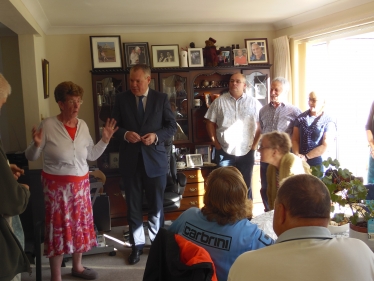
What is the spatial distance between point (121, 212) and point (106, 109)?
1.23 meters

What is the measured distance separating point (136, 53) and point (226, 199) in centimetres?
349

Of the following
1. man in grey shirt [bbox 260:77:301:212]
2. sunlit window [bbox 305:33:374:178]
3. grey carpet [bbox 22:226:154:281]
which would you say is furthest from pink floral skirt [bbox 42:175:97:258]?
sunlit window [bbox 305:33:374:178]

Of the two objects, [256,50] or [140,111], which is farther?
[256,50]

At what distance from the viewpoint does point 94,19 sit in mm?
4387

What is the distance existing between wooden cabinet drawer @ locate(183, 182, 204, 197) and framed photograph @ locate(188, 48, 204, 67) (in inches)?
58.6

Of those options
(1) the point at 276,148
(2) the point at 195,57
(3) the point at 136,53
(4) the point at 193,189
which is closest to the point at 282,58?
(2) the point at 195,57

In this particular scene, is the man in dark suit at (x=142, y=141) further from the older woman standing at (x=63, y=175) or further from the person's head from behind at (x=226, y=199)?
the person's head from behind at (x=226, y=199)

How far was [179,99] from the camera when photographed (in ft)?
15.9

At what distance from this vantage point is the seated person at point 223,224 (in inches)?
61.2

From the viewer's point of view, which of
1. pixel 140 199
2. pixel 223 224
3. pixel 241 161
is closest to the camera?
pixel 223 224

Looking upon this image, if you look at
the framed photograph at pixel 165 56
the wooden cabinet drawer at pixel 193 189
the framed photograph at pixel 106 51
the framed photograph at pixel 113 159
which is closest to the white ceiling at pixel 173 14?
the framed photograph at pixel 106 51

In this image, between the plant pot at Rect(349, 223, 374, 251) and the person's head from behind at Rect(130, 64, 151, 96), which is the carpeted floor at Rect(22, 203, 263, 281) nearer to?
the person's head from behind at Rect(130, 64, 151, 96)

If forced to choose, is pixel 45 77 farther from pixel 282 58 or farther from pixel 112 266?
pixel 282 58

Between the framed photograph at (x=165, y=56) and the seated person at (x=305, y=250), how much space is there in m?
3.83
